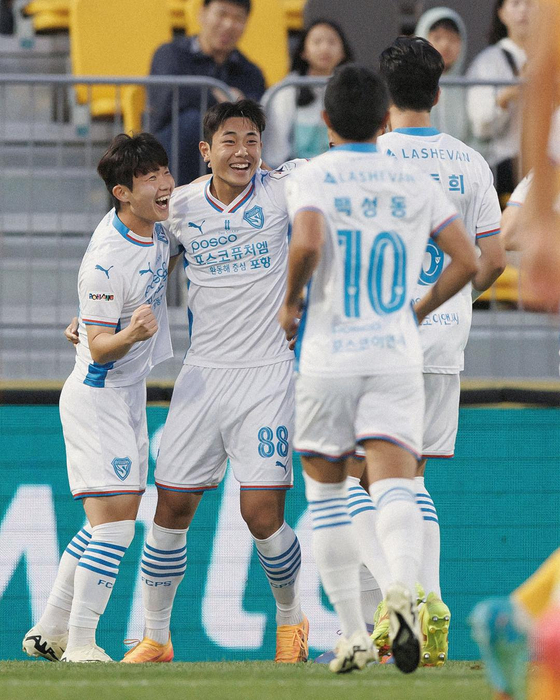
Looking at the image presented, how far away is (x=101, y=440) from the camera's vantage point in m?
5.38

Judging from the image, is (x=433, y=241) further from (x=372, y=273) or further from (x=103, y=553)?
(x=103, y=553)

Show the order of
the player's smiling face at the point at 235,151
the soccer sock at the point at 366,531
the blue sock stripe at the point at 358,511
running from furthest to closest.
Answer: the player's smiling face at the point at 235,151 → the blue sock stripe at the point at 358,511 → the soccer sock at the point at 366,531

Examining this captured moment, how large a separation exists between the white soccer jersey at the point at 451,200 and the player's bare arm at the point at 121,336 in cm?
113

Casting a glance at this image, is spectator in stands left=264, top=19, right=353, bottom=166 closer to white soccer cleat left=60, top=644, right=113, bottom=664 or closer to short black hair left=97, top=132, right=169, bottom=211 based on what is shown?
short black hair left=97, top=132, right=169, bottom=211

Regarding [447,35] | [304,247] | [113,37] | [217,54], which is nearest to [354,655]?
[304,247]

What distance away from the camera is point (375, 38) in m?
9.00

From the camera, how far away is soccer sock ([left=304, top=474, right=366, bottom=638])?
411 centimetres

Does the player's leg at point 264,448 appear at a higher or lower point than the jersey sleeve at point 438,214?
lower

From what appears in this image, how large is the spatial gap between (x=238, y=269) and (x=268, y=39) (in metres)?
4.98

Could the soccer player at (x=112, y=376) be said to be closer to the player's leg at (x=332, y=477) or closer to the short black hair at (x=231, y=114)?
the short black hair at (x=231, y=114)

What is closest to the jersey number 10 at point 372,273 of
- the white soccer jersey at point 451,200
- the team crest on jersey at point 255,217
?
the white soccer jersey at point 451,200

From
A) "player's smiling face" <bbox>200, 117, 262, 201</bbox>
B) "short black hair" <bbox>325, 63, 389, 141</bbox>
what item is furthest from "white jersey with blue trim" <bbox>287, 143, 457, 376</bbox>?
"player's smiling face" <bbox>200, 117, 262, 201</bbox>

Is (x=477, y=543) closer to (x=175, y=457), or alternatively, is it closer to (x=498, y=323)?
(x=498, y=323)

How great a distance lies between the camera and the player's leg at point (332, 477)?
4.09 metres
